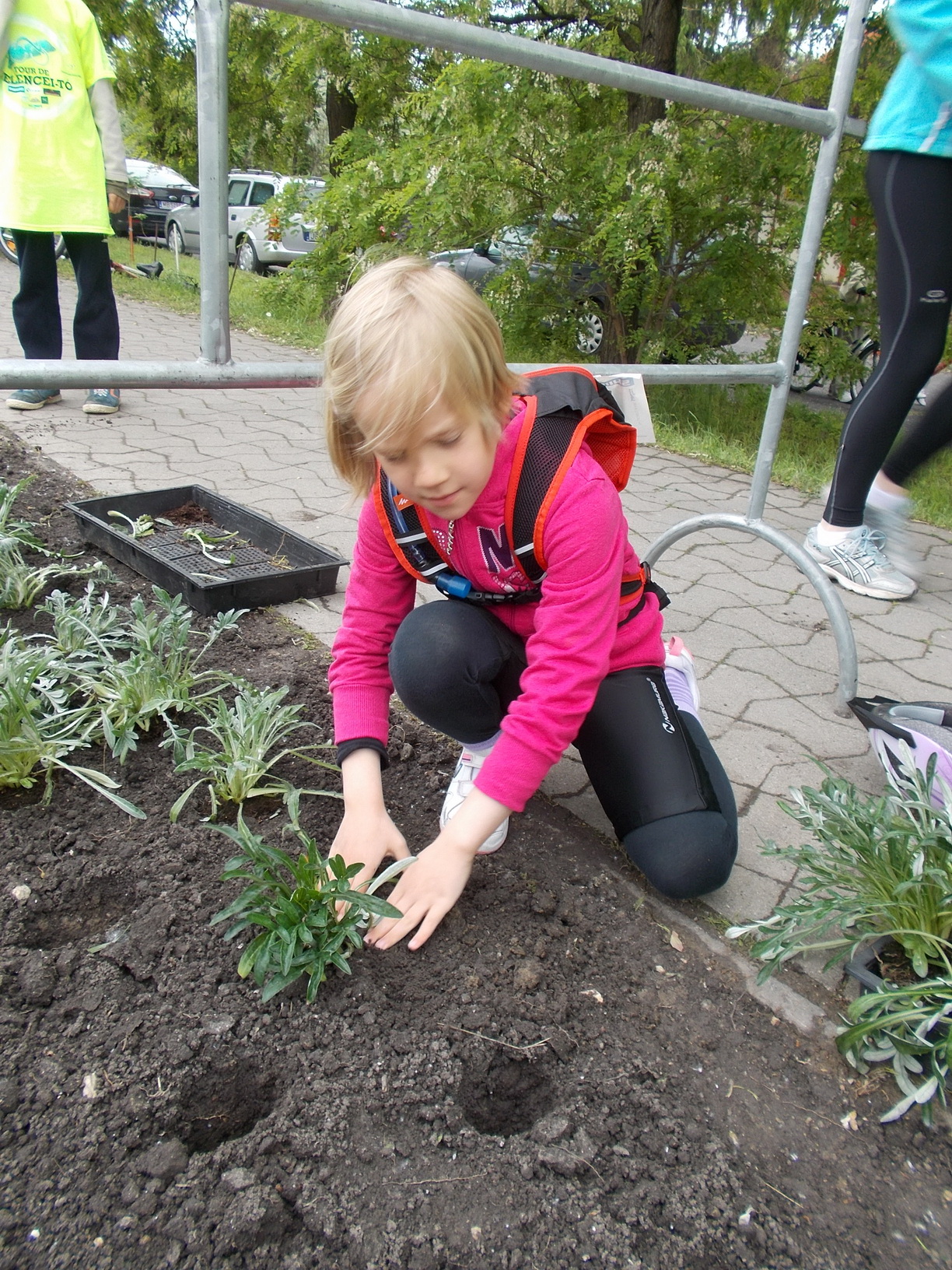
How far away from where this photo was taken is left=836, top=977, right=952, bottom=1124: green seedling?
4.21 ft

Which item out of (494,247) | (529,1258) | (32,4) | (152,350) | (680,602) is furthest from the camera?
(152,350)

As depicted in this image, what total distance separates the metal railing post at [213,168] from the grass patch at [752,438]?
3.24 m

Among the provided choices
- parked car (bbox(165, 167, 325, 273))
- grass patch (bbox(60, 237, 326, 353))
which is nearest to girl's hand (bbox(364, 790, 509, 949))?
grass patch (bbox(60, 237, 326, 353))

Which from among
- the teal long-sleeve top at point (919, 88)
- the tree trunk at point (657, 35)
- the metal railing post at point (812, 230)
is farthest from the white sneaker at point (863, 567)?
the tree trunk at point (657, 35)

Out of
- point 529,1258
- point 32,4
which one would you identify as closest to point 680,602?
point 529,1258

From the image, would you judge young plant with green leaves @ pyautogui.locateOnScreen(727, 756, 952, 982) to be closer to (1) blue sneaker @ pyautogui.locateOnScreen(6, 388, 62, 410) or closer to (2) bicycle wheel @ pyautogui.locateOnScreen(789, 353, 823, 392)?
(1) blue sneaker @ pyautogui.locateOnScreen(6, 388, 62, 410)

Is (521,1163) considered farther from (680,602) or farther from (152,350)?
(152,350)

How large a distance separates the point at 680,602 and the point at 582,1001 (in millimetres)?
2030

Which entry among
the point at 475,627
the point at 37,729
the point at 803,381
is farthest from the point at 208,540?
the point at 803,381

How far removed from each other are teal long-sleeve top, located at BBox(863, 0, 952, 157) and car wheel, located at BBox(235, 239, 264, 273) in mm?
Result: 13392

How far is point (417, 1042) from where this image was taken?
1377mm

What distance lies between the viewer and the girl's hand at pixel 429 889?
4.84 ft

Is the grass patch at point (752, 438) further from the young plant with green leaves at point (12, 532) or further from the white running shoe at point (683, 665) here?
the young plant with green leaves at point (12, 532)

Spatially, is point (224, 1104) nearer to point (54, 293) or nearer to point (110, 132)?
point (54, 293)
